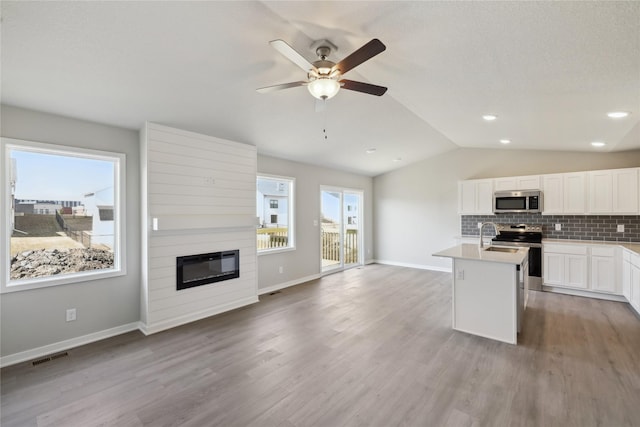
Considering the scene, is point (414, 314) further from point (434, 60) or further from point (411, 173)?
point (411, 173)

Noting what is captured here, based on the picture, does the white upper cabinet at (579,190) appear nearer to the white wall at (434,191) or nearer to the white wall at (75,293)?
the white wall at (434,191)

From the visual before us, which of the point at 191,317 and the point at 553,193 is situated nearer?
the point at 191,317

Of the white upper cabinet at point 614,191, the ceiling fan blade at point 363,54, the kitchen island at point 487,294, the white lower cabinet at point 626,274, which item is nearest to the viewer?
the ceiling fan blade at point 363,54

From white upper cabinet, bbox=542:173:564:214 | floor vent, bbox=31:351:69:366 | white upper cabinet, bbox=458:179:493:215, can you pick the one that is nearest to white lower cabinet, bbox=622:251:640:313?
white upper cabinet, bbox=542:173:564:214

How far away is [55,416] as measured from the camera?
211cm

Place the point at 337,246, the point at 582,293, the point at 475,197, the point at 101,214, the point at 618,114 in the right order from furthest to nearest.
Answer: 1. the point at 337,246
2. the point at 475,197
3. the point at 582,293
4. the point at 101,214
5. the point at 618,114

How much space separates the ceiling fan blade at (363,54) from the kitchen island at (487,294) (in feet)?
8.21

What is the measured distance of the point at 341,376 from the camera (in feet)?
8.41

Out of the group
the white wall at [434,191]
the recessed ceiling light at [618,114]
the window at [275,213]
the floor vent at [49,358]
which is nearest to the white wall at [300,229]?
the window at [275,213]

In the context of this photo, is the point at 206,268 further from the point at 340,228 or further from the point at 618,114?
the point at 618,114

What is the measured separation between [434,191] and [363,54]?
18.6ft

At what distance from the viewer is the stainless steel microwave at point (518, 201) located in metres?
5.32

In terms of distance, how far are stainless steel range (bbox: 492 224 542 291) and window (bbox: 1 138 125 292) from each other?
20.9 feet

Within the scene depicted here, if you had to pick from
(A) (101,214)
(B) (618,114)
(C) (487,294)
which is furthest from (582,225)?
(A) (101,214)
